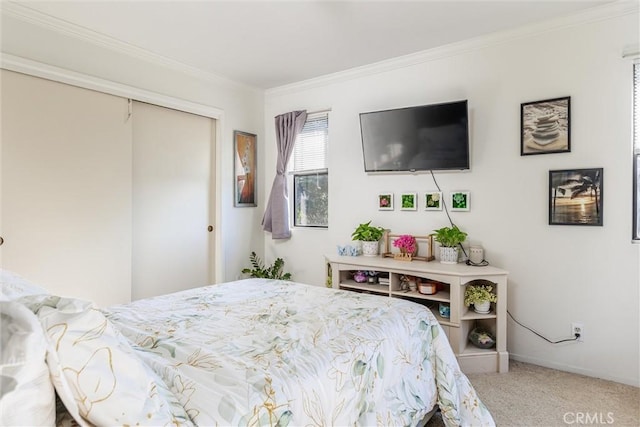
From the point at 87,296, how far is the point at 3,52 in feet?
6.00

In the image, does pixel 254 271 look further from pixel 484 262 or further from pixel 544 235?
pixel 544 235

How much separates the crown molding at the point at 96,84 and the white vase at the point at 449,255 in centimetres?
267

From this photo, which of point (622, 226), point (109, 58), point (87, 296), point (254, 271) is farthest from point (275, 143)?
point (622, 226)

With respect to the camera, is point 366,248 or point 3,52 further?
point 366,248

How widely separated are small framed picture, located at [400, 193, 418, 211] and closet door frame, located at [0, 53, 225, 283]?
1.90 metres

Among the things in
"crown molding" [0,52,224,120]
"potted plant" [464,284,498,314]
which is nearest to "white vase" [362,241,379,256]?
"potted plant" [464,284,498,314]

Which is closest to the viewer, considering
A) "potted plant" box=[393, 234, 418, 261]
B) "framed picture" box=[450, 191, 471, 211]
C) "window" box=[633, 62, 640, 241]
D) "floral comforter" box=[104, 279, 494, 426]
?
"floral comforter" box=[104, 279, 494, 426]

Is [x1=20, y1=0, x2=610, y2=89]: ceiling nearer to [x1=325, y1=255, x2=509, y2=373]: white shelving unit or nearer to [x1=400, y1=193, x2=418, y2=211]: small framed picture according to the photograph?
[x1=400, y1=193, x2=418, y2=211]: small framed picture

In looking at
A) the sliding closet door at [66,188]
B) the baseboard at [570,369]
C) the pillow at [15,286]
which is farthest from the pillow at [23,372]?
the baseboard at [570,369]

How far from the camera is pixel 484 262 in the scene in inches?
115

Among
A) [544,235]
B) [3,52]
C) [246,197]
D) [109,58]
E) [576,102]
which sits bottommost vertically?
[544,235]

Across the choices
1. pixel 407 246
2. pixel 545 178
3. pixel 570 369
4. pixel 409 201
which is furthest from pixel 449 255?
pixel 570 369

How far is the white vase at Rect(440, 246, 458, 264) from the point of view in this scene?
9.76ft

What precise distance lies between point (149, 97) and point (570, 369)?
13.3 ft
